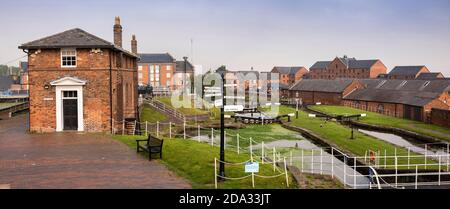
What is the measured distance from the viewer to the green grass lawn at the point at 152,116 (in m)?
35.8

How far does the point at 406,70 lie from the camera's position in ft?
371

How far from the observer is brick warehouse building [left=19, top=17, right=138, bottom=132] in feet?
82.4

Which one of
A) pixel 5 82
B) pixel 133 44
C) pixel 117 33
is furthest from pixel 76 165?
pixel 5 82

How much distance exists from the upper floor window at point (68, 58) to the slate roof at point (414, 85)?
44.3m

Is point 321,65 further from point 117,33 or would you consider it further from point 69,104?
point 69,104

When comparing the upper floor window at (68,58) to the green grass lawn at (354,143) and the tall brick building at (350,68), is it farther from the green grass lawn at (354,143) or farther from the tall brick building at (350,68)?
the tall brick building at (350,68)

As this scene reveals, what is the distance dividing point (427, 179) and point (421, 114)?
29666 millimetres

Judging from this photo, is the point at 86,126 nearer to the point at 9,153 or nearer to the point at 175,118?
the point at 9,153

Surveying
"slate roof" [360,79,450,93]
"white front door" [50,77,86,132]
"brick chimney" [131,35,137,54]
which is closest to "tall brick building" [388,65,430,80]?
"slate roof" [360,79,450,93]

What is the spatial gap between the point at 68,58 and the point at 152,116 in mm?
12428

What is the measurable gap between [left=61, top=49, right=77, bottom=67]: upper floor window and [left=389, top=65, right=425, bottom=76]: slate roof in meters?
99.8

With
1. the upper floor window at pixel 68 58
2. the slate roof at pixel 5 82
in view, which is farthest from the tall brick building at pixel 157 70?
the upper floor window at pixel 68 58
